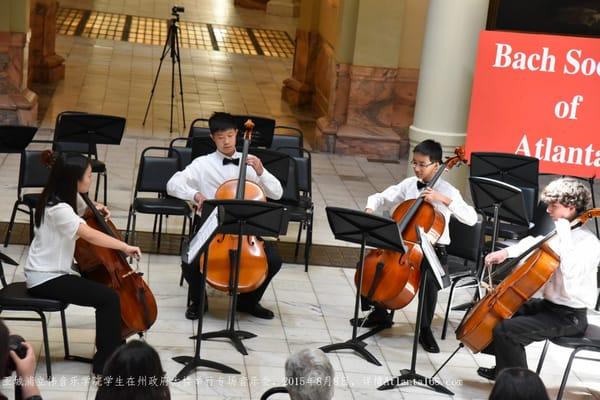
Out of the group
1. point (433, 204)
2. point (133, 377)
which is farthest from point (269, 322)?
point (133, 377)

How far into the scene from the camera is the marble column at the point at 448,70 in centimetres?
914

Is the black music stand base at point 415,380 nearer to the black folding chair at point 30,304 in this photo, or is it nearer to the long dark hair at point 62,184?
the black folding chair at point 30,304

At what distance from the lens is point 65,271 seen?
6078 mm

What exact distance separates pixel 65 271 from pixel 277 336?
165 centimetres

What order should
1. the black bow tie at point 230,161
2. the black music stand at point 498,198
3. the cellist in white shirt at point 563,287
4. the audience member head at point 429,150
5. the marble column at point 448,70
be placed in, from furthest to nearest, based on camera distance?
1. the marble column at point 448,70
2. the black bow tie at point 230,161
3. the black music stand at point 498,198
4. the audience member head at point 429,150
5. the cellist in white shirt at point 563,287

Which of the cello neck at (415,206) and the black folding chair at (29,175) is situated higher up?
the cello neck at (415,206)

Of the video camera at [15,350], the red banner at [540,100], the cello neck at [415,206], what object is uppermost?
the red banner at [540,100]

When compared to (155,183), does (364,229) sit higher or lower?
higher

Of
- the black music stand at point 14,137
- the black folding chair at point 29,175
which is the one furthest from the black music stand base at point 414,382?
the black music stand at point 14,137

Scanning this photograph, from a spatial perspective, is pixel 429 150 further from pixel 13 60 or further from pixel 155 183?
pixel 13 60

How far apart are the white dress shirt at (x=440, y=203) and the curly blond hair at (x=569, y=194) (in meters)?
1.07

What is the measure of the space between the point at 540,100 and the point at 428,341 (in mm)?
2466

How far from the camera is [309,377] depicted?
163 inches

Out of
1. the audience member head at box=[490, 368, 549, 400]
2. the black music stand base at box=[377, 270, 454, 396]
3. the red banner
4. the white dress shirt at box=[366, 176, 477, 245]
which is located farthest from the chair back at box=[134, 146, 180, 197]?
the audience member head at box=[490, 368, 549, 400]
